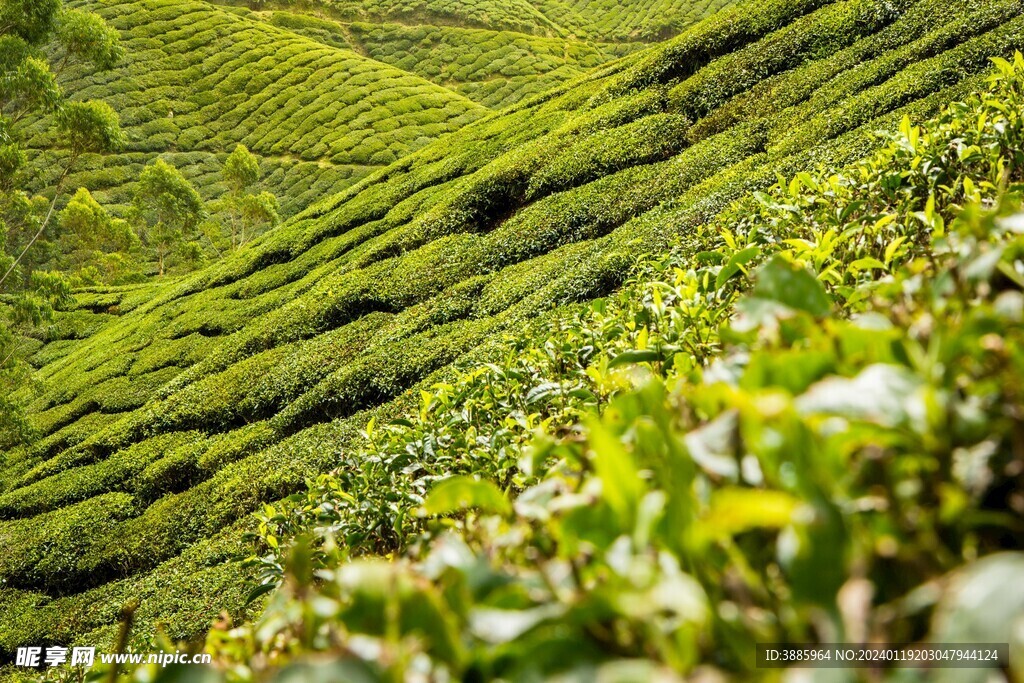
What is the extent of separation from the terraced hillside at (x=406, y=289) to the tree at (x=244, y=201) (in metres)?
27.7

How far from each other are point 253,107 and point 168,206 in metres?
18.1

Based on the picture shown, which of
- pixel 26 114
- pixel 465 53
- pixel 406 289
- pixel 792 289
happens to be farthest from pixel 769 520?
pixel 465 53

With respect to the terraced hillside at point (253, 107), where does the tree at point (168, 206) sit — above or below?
below

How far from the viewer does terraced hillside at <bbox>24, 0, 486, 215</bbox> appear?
50719 mm

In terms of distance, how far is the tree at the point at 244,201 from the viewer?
44656 mm

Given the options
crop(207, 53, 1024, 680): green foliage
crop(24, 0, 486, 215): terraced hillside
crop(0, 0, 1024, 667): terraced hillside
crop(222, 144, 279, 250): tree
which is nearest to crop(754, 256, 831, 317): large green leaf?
crop(207, 53, 1024, 680): green foliage

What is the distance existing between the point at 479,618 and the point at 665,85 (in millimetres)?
16551

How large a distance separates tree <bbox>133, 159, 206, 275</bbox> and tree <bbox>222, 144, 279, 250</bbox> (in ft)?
7.87

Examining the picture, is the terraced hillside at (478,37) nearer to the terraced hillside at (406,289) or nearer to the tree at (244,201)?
the tree at (244,201)

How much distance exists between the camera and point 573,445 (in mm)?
1093

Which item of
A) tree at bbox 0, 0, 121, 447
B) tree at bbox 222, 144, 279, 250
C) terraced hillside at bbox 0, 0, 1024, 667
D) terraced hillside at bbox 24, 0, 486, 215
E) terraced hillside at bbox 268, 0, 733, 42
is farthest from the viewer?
terraced hillside at bbox 268, 0, 733, 42

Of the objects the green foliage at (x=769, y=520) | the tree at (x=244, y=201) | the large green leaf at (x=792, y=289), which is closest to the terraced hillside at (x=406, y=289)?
the green foliage at (x=769, y=520)

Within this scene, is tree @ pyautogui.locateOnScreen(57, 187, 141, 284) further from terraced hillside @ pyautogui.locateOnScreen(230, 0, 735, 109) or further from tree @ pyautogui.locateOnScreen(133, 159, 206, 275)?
terraced hillside @ pyautogui.locateOnScreen(230, 0, 735, 109)

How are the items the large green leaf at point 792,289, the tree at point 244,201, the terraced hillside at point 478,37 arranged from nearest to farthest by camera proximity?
the large green leaf at point 792,289 < the tree at point 244,201 < the terraced hillside at point 478,37
